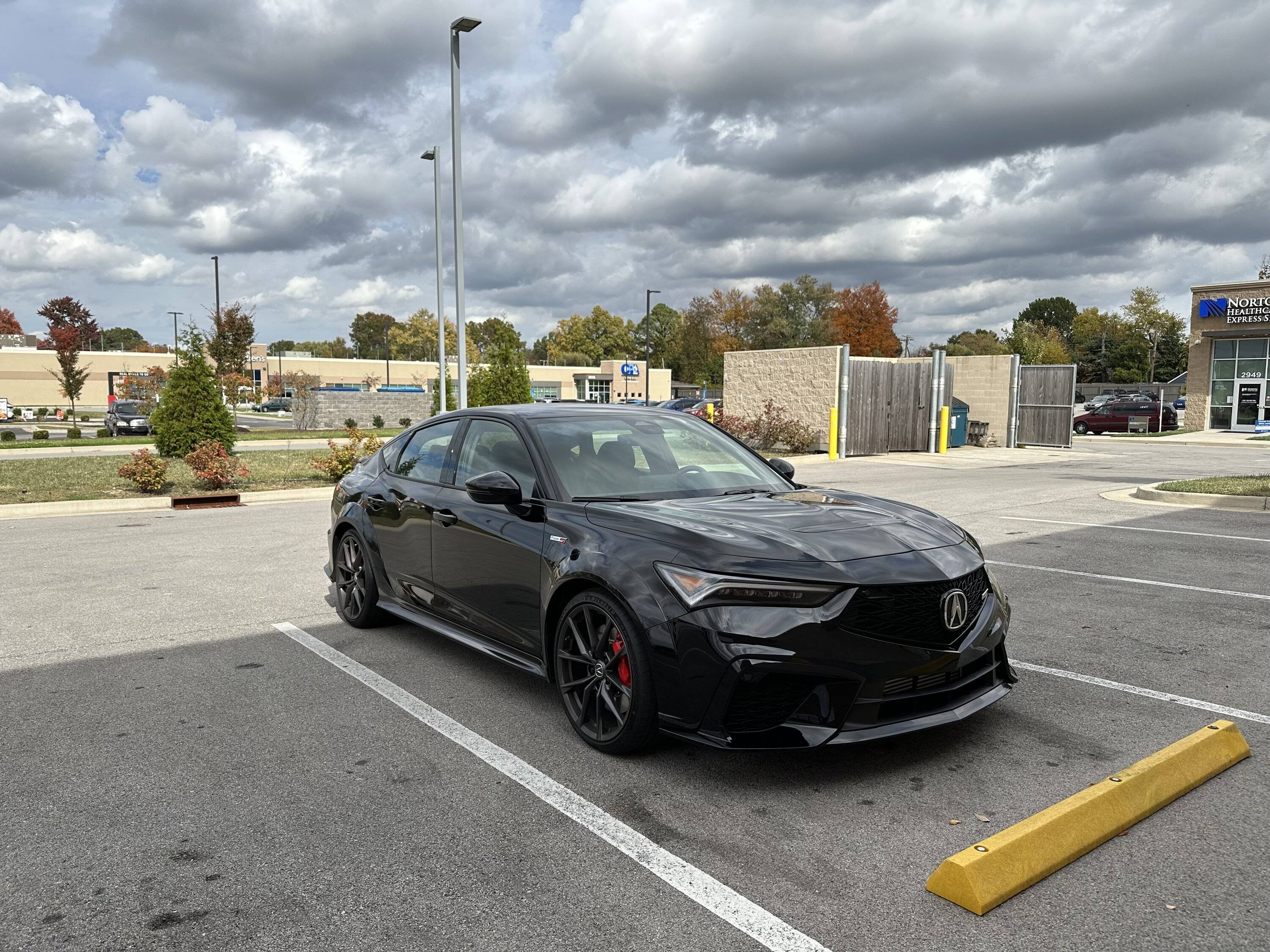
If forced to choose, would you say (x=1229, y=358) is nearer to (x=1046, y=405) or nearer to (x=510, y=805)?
(x=1046, y=405)

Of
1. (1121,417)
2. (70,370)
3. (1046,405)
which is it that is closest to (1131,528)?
(1046,405)

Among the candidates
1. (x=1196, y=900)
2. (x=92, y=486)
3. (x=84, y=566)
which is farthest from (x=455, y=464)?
(x=92, y=486)

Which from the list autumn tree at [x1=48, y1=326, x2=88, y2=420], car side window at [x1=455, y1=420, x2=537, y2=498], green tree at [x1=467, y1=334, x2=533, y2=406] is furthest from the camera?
autumn tree at [x1=48, y1=326, x2=88, y2=420]

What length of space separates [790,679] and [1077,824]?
106 cm

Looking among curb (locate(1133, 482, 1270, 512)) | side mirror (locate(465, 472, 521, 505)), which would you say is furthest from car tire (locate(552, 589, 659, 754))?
curb (locate(1133, 482, 1270, 512))

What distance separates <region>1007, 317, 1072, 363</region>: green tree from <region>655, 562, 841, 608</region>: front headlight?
220 ft

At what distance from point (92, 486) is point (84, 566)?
787cm

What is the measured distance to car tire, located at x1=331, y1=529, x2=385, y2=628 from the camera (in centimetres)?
616

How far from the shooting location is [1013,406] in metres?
29.7

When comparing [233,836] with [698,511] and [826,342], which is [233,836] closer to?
[698,511]

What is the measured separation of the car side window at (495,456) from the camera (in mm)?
4855

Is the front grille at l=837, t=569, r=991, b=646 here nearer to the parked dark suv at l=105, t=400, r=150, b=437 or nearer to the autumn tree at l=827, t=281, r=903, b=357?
the parked dark suv at l=105, t=400, r=150, b=437

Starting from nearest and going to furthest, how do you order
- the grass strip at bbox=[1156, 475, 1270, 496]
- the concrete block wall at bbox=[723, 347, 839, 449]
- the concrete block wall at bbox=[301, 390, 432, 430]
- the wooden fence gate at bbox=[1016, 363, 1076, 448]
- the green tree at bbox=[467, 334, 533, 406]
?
the grass strip at bbox=[1156, 475, 1270, 496]
the green tree at bbox=[467, 334, 533, 406]
the concrete block wall at bbox=[723, 347, 839, 449]
the wooden fence gate at bbox=[1016, 363, 1076, 448]
the concrete block wall at bbox=[301, 390, 432, 430]

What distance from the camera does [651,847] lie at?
319cm
